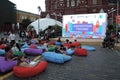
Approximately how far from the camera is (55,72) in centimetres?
1137

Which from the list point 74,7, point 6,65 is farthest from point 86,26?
point 74,7

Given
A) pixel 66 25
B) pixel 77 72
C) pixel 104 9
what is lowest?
pixel 77 72

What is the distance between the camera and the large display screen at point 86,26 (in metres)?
31.1

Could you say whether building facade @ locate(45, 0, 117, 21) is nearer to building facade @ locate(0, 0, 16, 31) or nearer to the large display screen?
building facade @ locate(0, 0, 16, 31)

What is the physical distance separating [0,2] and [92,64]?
47904 mm

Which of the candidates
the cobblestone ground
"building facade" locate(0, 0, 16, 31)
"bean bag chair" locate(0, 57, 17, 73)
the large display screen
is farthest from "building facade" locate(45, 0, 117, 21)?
"bean bag chair" locate(0, 57, 17, 73)

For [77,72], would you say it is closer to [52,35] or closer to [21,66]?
[21,66]

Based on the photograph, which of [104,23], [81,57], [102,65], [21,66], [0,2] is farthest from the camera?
[0,2]

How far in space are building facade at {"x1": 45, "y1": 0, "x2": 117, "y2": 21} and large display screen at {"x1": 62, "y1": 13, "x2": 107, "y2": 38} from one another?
27737 millimetres

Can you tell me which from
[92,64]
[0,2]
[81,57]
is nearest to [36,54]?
[81,57]

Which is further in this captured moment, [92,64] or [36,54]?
[36,54]

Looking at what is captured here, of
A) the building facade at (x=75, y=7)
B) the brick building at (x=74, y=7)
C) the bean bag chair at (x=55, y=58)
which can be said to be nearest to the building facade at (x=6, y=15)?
the brick building at (x=74, y=7)

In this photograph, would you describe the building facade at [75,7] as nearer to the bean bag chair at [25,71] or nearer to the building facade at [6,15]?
the building facade at [6,15]

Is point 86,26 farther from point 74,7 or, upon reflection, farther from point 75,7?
point 74,7
